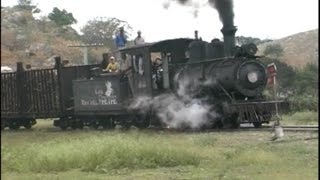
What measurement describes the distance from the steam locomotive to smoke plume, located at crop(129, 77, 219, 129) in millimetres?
29

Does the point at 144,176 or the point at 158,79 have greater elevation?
the point at 158,79

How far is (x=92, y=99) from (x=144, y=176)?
11.6 m

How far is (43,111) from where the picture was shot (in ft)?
57.5

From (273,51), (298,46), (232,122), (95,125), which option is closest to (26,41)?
(232,122)

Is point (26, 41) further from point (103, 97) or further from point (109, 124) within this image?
point (109, 124)

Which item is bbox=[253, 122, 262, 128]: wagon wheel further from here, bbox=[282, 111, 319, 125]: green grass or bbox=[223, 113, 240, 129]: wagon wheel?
bbox=[282, 111, 319, 125]: green grass

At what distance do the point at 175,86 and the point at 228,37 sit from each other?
6.93ft

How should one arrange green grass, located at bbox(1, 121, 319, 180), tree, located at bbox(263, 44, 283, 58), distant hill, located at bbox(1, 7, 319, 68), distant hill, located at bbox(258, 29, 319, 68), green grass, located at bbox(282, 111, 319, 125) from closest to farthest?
distant hill, located at bbox(1, 7, 319, 68)
green grass, located at bbox(1, 121, 319, 180)
green grass, located at bbox(282, 111, 319, 125)
tree, located at bbox(263, 44, 283, 58)
distant hill, located at bbox(258, 29, 319, 68)

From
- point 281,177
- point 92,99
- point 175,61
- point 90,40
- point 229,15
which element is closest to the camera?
point 281,177

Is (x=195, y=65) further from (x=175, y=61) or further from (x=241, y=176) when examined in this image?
(x=241, y=176)

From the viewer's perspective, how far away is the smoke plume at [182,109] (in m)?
16.2

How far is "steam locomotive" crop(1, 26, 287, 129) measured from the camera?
52.1ft

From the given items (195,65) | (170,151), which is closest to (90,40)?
(195,65)

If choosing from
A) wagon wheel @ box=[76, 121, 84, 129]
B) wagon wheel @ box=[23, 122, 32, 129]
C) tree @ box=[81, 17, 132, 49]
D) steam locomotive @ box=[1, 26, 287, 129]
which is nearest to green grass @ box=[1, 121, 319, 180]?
steam locomotive @ box=[1, 26, 287, 129]
